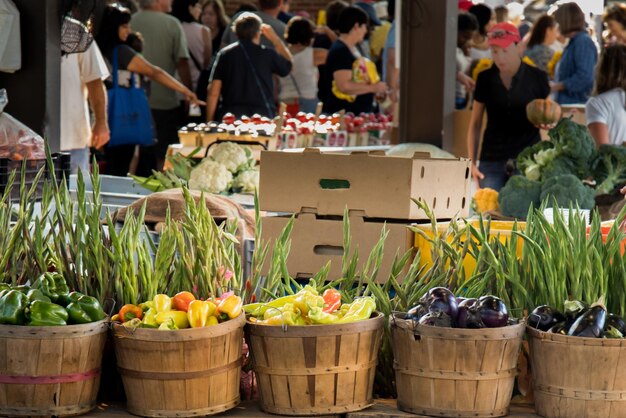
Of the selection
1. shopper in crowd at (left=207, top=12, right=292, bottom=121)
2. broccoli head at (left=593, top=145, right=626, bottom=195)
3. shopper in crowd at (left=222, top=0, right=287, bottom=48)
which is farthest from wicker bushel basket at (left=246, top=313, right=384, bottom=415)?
shopper in crowd at (left=222, top=0, right=287, bottom=48)

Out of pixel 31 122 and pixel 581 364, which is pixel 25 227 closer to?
pixel 581 364

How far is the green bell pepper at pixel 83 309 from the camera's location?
236 cm

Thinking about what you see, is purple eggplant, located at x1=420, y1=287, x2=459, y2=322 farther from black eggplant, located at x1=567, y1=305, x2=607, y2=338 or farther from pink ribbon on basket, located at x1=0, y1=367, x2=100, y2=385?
pink ribbon on basket, located at x1=0, y1=367, x2=100, y2=385

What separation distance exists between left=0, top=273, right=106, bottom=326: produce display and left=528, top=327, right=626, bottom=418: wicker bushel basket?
960mm

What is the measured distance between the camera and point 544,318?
2.44m

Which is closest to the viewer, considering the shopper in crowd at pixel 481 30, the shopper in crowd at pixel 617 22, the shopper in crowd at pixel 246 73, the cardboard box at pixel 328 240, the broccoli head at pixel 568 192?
the cardboard box at pixel 328 240

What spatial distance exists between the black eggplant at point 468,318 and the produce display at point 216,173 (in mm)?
2946

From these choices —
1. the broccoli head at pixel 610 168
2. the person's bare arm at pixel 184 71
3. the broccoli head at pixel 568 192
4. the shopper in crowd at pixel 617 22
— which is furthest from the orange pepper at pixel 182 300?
the person's bare arm at pixel 184 71

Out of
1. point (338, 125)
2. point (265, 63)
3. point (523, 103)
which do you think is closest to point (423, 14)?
point (523, 103)

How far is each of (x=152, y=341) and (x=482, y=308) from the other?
27.7 inches

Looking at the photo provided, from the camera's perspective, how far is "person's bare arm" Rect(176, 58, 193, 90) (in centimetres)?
881

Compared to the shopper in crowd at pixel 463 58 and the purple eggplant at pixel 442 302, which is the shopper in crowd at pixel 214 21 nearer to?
the shopper in crowd at pixel 463 58

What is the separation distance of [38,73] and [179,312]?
3.25 metres

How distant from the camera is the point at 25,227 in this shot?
2689 mm
